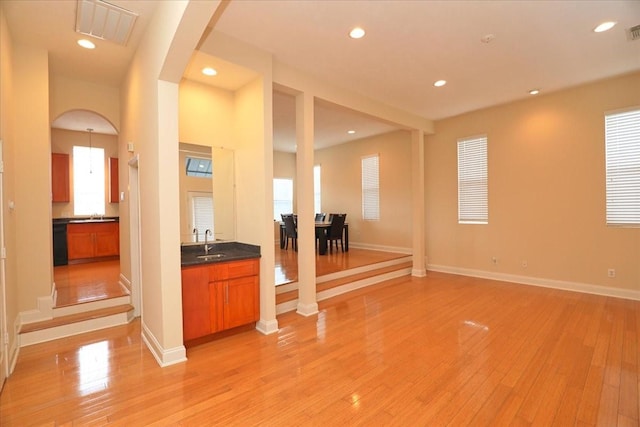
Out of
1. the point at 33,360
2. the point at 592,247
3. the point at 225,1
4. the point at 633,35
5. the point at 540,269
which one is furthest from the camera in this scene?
the point at 540,269

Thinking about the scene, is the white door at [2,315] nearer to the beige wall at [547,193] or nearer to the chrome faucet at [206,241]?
the chrome faucet at [206,241]

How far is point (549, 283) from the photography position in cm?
500

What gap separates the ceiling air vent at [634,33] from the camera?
308 centimetres

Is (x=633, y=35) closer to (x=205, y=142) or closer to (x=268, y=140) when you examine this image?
(x=268, y=140)

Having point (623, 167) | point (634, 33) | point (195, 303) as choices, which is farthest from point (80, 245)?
point (623, 167)

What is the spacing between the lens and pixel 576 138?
4.69 meters

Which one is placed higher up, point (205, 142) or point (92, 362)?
point (205, 142)

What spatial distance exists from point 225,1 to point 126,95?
2102 mm

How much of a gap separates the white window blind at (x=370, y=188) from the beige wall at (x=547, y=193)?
189cm

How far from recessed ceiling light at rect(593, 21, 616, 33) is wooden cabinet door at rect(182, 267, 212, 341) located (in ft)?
15.5

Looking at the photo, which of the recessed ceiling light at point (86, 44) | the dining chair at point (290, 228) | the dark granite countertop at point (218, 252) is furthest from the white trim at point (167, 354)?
the dining chair at point (290, 228)

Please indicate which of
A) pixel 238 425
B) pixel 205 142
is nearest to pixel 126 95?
pixel 205 142

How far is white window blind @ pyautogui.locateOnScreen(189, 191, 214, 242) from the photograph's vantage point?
359cm

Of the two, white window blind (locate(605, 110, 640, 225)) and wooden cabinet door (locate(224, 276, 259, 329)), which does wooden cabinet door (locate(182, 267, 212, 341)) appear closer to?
wooden cabinet door (locate(224, 276, 259, 329))
